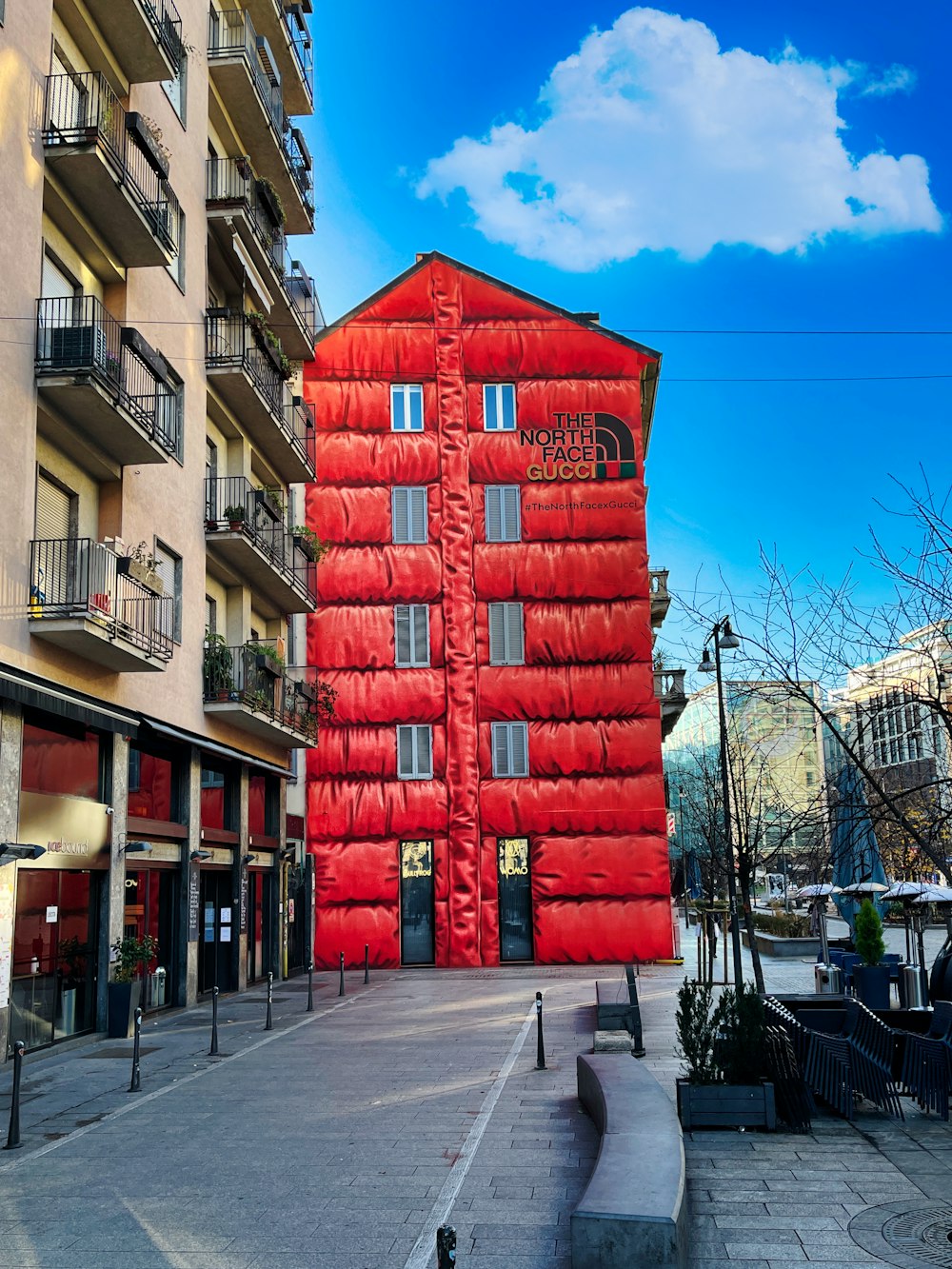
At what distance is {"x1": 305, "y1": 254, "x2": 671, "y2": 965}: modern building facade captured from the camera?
33812 millimetres

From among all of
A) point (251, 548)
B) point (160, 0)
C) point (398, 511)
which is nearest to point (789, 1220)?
point (251, 548)

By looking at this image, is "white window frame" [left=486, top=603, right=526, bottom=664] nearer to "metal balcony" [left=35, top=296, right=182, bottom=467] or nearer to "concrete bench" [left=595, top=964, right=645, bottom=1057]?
"metal balcony" [left=35, top=296, right=182, bottom=467]

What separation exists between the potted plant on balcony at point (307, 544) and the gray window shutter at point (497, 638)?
5.80m

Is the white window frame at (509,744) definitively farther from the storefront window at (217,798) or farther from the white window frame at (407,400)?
the storefront window at (217,798)

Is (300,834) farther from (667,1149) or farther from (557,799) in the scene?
(667,1149)

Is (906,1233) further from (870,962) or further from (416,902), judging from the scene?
(416,902)

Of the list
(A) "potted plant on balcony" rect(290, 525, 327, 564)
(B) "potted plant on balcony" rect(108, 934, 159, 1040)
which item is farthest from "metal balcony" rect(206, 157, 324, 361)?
(B) "potted plant on balcony" rect(108, 934, 159, 1040)

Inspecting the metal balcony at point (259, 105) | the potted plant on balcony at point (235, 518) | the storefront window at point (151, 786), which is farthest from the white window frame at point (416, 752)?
the metal balcony at point (259, 105)

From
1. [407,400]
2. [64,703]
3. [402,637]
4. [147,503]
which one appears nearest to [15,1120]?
[64,703]

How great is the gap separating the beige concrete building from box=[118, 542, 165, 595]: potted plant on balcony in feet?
0.27

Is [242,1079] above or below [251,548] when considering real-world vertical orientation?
below

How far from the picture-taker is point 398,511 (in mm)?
35594

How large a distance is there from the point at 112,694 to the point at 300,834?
50.4 feet

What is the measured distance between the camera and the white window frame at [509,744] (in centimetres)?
3453
